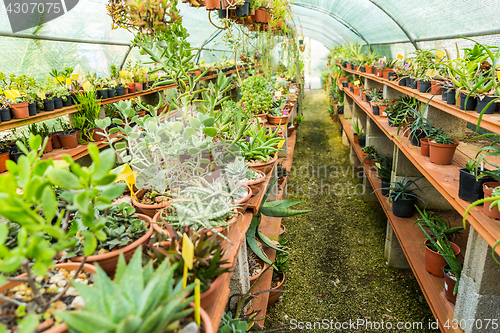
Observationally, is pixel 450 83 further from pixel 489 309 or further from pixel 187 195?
pixel 187 195

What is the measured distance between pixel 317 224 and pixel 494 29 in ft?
8.00

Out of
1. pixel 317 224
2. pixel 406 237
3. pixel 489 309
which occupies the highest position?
pixel 489 309

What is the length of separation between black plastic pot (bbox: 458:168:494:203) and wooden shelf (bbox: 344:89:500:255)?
1.3 inches

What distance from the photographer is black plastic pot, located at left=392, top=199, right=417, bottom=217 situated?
2.81 m

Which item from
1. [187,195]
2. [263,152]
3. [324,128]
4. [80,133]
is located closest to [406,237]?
[263,152]

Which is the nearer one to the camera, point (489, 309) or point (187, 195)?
point (187, 195)

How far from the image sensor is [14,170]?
72cm

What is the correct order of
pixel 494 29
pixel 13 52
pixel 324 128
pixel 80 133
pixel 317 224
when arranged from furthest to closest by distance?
pixel 324 128
pixel 317 224
pixel 80 133
pixel 13 52
pixel 494 29

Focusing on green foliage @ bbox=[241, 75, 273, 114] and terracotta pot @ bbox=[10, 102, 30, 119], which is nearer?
terracotta pot @ bbox=[10, 102, 30, 119]

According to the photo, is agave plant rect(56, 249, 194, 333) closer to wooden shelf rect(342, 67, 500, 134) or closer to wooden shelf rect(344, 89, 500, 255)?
wooden shelf rect(344, 89, 500, 255)

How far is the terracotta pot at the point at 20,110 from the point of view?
2.49 metres

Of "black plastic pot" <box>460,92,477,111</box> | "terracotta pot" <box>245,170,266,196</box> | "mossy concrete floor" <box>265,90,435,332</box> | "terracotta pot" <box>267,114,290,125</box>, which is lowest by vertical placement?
"mossy concrete floor" <box>265,90,435,332</box>

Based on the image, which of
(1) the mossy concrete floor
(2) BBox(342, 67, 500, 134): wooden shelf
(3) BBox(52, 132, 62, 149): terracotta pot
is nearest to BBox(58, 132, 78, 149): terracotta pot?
(3) BBox(52, 132, 62, 149): terracotta pot

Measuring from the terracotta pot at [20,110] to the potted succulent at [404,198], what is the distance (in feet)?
10.3
